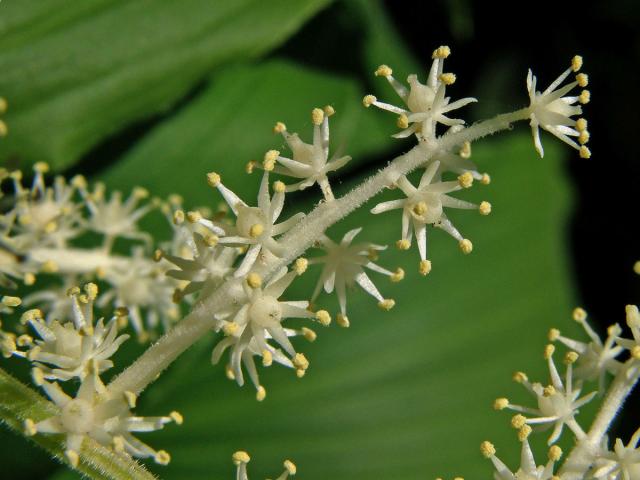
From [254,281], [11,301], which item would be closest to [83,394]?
[11,301]

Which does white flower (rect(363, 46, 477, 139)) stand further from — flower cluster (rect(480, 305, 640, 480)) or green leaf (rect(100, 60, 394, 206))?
green leaf (rect(100, 60, 394, 206))

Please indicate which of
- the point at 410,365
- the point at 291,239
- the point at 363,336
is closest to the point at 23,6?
the point at 291,239

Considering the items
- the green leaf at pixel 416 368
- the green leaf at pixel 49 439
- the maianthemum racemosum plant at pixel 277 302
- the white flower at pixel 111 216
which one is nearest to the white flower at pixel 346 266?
the maianthemum racemosum plant at pixel 277 302

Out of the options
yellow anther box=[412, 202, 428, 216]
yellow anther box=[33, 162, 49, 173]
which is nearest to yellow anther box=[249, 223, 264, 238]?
yellow anther box=[412, 202, 428, 216]

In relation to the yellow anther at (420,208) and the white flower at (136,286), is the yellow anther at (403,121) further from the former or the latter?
the white flower at (136,286)

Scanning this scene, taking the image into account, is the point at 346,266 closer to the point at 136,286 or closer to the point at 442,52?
the point at 442,52

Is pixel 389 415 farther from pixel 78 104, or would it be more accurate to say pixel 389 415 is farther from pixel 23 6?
pixel 23 6
